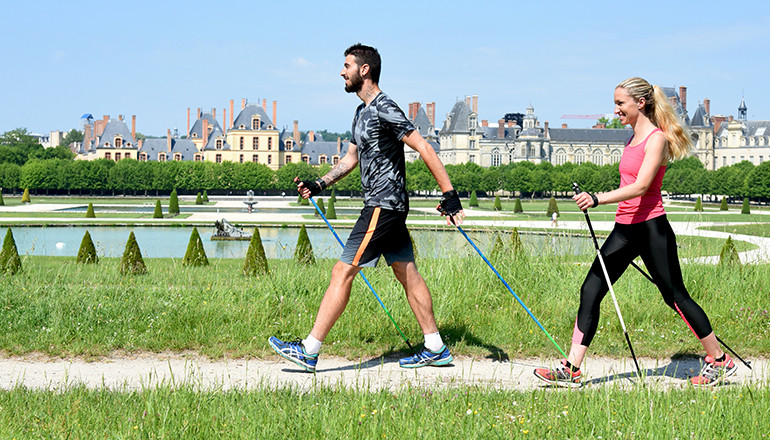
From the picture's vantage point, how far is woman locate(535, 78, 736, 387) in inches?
151

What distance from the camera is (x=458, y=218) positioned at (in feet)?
13.2

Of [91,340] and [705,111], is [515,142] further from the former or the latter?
[91,340]

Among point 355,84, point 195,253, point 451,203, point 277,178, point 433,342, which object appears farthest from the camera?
point 277,178

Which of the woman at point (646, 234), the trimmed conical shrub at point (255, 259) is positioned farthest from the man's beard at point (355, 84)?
the trimmed conical shrub at point (255, 259)

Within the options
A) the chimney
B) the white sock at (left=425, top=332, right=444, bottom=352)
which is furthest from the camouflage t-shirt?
the chimney

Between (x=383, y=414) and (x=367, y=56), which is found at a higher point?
(x=367, y=56)

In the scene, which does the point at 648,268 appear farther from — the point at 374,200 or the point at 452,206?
the point at 374,200

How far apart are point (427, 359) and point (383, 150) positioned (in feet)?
3.77

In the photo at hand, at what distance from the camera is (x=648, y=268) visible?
394cm

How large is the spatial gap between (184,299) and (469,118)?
85795 millimetres

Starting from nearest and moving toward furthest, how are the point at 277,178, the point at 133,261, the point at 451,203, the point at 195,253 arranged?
the point at 451,203, the point at 133,261, the point at 195,253, the point at 277,178

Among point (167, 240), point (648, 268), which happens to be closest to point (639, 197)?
point (648, 268)

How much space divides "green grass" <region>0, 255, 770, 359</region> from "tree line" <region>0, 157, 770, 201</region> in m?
51.8

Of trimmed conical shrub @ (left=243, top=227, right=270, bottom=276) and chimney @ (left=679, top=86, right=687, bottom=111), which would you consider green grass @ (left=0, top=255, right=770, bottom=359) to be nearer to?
trimmed conical shrub @ (left=243, top=227, right=270, bottom=276)
